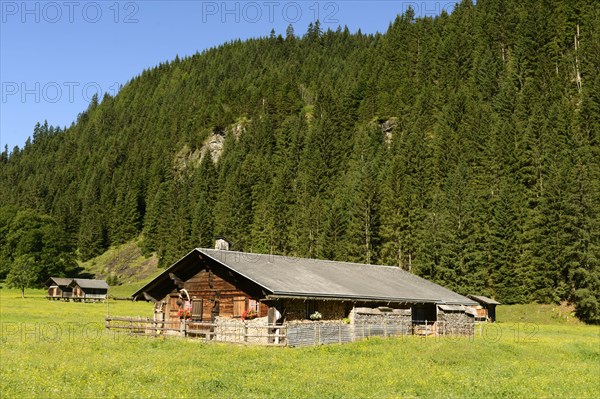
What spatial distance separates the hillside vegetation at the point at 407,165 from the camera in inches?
2825

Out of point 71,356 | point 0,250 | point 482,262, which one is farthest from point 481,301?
point 0,250

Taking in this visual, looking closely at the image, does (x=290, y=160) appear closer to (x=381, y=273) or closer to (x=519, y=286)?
(x=519, y=286)

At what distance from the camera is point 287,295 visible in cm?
2936

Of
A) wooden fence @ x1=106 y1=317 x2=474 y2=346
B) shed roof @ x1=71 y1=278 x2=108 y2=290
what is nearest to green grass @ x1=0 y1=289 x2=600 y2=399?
wooden fence @ x1=106 y1=317 x2=474 y2=346

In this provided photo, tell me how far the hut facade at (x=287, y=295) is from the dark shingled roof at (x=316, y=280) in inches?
2.2

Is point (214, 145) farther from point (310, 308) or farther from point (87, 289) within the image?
point (310, 308)

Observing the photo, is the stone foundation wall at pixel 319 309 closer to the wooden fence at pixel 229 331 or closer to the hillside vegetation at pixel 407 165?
the wooden fence at pixel 229 331

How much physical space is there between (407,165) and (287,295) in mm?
69258

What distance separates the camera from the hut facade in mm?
31391

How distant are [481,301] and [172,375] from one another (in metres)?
49.2

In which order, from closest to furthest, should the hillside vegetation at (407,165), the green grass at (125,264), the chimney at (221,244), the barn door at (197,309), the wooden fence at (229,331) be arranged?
the wooden fence at (229,331), the barn door at (197,309), the chimney at (221,244), the hillside vegetation at (407,165), the green grass at (125,264)

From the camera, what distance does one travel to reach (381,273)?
4422 cm

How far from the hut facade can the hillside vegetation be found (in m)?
30.8

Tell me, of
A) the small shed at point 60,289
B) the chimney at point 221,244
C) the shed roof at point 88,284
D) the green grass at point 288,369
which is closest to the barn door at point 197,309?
the green grass at point 288,369
